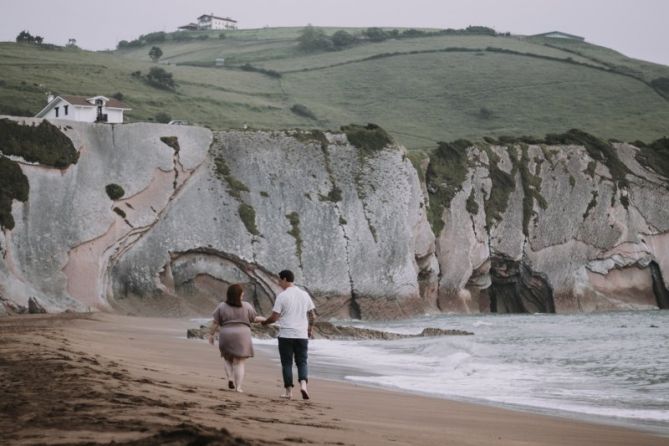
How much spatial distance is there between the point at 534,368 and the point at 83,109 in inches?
1938

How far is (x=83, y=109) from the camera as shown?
68.7m

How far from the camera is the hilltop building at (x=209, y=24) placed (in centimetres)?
18200

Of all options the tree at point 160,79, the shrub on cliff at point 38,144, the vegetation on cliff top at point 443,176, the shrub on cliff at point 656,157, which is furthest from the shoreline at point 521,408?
the tree at point 160,79

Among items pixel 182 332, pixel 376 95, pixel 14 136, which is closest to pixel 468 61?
pixel 376 95

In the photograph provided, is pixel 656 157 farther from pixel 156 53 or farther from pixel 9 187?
pixel 156 53

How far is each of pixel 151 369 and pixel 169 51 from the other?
145m

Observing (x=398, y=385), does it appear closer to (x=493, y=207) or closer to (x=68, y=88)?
(x=493, y=207)

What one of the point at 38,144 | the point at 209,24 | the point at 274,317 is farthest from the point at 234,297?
the point at 209,24

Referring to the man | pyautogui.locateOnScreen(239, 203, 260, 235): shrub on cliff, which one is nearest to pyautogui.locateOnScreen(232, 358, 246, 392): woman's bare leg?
the man

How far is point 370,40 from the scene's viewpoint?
148m

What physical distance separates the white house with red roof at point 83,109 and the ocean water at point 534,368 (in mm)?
36664

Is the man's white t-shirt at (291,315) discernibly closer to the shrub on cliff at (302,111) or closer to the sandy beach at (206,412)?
the sandy beach at (206,412)

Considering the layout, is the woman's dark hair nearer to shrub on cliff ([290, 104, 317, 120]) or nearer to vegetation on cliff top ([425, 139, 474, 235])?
vegetation on cliff top ([425, 139, 474, 235])

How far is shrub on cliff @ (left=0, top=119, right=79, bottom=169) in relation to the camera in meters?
48.8
